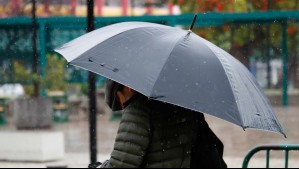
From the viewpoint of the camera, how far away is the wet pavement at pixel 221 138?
1141 cm

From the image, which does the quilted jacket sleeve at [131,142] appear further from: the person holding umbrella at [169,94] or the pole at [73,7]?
the pole at [73,7]

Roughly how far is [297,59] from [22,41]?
20.6m

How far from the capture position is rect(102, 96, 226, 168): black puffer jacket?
11.4 feet

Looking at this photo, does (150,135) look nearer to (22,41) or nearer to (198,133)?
(198,133)

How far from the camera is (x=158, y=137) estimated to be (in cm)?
355

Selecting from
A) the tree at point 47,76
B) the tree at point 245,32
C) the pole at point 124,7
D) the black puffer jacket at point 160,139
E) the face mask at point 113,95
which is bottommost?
the tree at point 47,76

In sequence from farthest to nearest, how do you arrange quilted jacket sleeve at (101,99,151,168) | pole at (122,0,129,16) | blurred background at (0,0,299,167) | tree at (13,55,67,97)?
pole at (122,0,129,16)
tree at (13,55,67,97)
blurred background at (0,0,299,167)
quilted jacket sleeve at (101,99,151,168)

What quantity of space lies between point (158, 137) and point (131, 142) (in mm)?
149

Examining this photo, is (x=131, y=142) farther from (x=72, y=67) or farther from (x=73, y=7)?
(x=73, y=7)

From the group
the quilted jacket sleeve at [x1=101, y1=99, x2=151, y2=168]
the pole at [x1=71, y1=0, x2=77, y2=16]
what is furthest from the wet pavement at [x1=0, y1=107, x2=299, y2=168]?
the quilted jacket sleeve at [x1=101, y1=99, x2=151, y2=168]

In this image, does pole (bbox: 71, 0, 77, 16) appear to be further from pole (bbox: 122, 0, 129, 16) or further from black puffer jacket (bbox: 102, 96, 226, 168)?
black puffer jacket (bbox: 102, 96, 226, 168)

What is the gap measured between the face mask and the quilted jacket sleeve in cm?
29

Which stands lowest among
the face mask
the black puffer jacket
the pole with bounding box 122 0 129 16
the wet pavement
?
the wet pavement

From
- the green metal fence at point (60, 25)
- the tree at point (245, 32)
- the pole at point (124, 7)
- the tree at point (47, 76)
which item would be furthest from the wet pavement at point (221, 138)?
the pole at point (124, 7)
